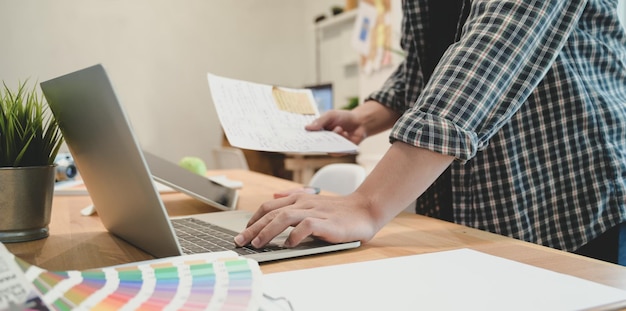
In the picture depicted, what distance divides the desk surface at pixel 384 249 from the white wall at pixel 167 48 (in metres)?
3.58

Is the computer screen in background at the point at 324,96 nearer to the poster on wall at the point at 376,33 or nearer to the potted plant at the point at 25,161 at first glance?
the poster on wall at the point at 376,33

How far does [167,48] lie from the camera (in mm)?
4570

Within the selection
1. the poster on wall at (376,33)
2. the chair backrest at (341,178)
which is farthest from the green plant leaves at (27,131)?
the poster on wall at (376,33)

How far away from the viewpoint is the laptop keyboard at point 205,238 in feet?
2.13

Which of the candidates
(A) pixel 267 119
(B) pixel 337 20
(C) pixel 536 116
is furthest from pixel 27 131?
(B) pixel 337 20

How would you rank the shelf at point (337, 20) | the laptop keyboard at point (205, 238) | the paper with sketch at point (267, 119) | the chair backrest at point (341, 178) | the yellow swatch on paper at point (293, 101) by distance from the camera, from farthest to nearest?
the shelf at point (337, 20) < the chair backrest at point (341, 178) < the yellow swatch on paper at point (293, 101) < the paper with sketch at point (267, 119) < the laptop keyboard at point (205, 238)

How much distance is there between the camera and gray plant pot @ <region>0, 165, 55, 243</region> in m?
0.72

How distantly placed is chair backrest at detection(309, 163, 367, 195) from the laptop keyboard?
2.74ft

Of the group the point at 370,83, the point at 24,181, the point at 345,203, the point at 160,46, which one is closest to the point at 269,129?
the point at 345,203

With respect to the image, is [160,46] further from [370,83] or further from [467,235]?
[467,235]

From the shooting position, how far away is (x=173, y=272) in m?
0.45

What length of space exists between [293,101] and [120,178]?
1.85 feet

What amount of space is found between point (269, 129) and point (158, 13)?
391 cm

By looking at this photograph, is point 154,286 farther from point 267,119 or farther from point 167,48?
point 167,48
